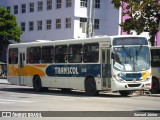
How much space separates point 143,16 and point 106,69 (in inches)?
277

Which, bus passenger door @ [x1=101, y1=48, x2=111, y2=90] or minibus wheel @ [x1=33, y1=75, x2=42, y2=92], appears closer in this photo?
bus passenger door @ [x1=101, y1=48, x2=111, y2=90]

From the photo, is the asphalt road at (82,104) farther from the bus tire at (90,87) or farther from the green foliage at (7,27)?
the green foliage at (7,27)

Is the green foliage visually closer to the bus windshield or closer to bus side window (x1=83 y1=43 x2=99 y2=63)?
bus side window (x1=83 y1=43 x2=99 y2=63)

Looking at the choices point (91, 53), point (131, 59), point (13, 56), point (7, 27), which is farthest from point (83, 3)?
point (131, 59)

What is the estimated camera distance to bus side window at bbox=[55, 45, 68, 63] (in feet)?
86.8

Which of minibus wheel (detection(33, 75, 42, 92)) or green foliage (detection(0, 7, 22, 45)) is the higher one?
green foliage (detection(0, 7, 22, 45))

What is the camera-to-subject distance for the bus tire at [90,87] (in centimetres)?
2437

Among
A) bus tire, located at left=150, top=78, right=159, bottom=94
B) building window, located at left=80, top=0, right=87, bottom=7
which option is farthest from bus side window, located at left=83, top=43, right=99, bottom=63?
building window, located at left=80, top=0, right=87, bottom=7

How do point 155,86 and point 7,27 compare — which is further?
point 7,27

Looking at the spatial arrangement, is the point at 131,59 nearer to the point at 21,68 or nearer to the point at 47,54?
the point at 47,54

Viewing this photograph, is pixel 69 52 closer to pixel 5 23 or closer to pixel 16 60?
pixel 16 60

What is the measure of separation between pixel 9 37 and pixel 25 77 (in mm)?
27637

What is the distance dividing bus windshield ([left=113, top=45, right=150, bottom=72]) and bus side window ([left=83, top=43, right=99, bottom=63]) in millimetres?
1220

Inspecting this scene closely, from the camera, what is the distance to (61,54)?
88.0 ft
